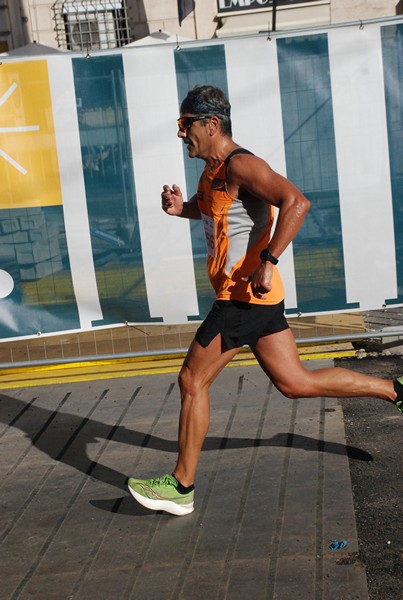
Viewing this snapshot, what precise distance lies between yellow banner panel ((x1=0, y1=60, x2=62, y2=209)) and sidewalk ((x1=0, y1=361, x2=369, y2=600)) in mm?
1481

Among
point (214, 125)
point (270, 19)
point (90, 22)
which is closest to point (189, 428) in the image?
point (214, 125)

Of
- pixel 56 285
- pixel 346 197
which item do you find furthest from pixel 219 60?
pixel 56 285

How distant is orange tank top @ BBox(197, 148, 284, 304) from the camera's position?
4676 millimetres

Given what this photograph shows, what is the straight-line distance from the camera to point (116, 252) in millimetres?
6961

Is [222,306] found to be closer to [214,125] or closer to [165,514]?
[214,125]

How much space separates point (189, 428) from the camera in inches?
184

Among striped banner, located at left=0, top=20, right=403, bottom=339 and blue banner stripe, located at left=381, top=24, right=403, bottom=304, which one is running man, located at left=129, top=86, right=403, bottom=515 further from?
blue banner stripe, located at left=381, top=24, right=403, bottom=304

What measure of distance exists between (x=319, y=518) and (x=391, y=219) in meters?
2.95

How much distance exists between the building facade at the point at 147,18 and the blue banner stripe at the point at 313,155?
15.2 m

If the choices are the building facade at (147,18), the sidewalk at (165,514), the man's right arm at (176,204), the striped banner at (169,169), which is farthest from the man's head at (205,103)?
the building facade at (147,18)

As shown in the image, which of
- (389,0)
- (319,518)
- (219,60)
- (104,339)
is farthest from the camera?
(389,0)

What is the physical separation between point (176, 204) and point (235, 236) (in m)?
0.63

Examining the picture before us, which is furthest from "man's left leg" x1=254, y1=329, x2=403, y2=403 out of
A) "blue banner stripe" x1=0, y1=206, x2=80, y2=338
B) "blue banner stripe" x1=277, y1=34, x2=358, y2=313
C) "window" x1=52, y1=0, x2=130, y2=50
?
"window" x1=52, y1=0, x2=130, y2=50

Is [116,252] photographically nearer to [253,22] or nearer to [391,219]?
[391,219]
